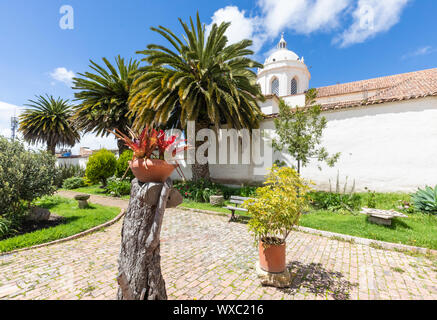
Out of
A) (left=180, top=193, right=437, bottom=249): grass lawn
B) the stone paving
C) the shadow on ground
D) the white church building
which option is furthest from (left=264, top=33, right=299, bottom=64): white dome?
the shadow on ground

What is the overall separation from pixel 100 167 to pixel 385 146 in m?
15.9

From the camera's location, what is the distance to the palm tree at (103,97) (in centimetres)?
1476

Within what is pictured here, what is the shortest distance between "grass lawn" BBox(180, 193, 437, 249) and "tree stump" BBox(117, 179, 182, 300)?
5624 mm

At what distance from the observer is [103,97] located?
15.0m

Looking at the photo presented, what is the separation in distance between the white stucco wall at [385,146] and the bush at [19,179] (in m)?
11.1

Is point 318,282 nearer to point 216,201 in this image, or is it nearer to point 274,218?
point 274,218

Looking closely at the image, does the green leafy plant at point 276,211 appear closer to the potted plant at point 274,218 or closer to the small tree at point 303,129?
the potted plant at point 274,218

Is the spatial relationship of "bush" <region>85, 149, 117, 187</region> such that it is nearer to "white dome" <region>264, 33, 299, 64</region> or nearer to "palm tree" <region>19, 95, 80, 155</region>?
"palm tree" <region>19, 95, 80, 155</region>

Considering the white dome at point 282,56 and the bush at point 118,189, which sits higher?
the white dome at point 282,56

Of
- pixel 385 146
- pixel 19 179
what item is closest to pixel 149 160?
pixel 19 179

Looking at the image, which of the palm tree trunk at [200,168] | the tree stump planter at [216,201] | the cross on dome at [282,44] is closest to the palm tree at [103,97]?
the palm tree trunk at [200,168]

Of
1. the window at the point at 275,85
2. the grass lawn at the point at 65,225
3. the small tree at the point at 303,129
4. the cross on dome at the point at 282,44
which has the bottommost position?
the grass lawn at the point at 65,225
